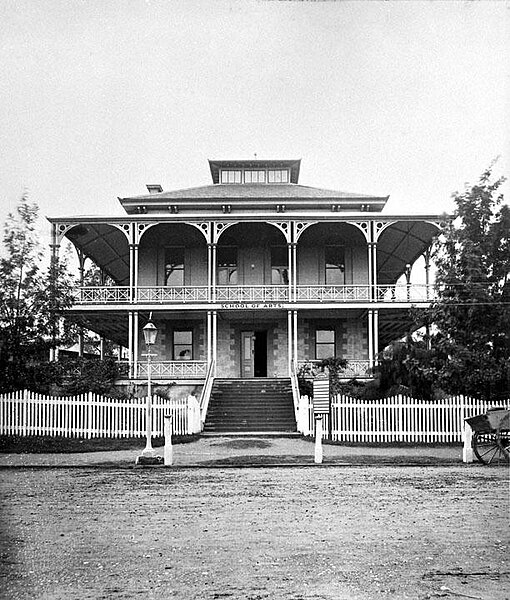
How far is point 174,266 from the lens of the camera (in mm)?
29875

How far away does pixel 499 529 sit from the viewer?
7418 millimetres

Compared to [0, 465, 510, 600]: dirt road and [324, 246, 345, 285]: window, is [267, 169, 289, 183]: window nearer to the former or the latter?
[324, 246, 345, 285]: window

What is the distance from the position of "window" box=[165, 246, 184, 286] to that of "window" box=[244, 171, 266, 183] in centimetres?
611

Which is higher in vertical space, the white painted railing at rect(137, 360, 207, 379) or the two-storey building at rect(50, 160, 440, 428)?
the two-storey building at rect(50, 160, 440, 428)

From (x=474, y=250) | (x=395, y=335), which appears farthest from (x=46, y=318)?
(x=395, y=335)

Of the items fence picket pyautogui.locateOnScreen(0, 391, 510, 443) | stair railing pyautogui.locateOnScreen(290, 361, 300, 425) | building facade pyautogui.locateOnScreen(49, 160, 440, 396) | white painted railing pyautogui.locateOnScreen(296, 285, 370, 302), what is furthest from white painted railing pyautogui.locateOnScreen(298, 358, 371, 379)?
fence picket pyautogui.locateOnScreen(0, 391, 510, 443)

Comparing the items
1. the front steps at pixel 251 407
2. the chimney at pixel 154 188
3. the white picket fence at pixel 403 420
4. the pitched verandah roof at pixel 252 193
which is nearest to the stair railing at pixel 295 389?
the front steps at pixel 251 407

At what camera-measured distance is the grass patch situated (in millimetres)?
16719

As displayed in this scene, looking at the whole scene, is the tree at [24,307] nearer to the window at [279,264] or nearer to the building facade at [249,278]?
the building facade at [249,278]

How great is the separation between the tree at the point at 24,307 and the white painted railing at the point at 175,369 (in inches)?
313

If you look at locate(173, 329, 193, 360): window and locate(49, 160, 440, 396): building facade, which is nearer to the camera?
locate(49, 160, 440, 396): building facade

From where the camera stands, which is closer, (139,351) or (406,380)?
(406,380)

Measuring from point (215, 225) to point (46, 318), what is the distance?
31.8 ft

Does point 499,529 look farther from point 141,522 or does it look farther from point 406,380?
point 406,380
